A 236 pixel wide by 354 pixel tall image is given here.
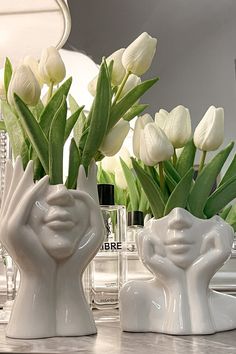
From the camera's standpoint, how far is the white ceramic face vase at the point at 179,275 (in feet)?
1.85

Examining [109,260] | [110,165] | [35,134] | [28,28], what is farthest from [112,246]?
[28,28]

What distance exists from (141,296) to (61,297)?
0.28 feet

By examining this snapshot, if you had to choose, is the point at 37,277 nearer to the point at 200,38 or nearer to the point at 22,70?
the point at 22,70

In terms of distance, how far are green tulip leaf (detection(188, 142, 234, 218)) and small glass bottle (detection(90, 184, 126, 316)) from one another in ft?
0.58

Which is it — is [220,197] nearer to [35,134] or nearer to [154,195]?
[154,195]

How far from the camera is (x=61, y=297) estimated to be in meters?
0.55

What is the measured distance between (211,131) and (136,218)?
0.29 metres

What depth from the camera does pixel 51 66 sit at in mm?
628

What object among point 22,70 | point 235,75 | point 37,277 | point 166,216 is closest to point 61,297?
point 37,277

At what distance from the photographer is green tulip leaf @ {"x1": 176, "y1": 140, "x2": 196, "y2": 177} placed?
0.65 m

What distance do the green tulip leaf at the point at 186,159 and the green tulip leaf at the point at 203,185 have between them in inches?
1.4

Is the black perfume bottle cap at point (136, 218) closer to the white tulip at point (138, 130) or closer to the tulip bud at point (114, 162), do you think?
the tulip bud at point (114, 162)

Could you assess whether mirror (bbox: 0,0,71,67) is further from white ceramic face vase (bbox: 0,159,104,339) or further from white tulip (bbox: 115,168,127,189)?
white ceramic face vase (bbox: 0,159,104,339)

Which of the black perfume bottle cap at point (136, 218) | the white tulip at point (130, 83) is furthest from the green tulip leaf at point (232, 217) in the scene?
the white tulip at point (130, 83)
